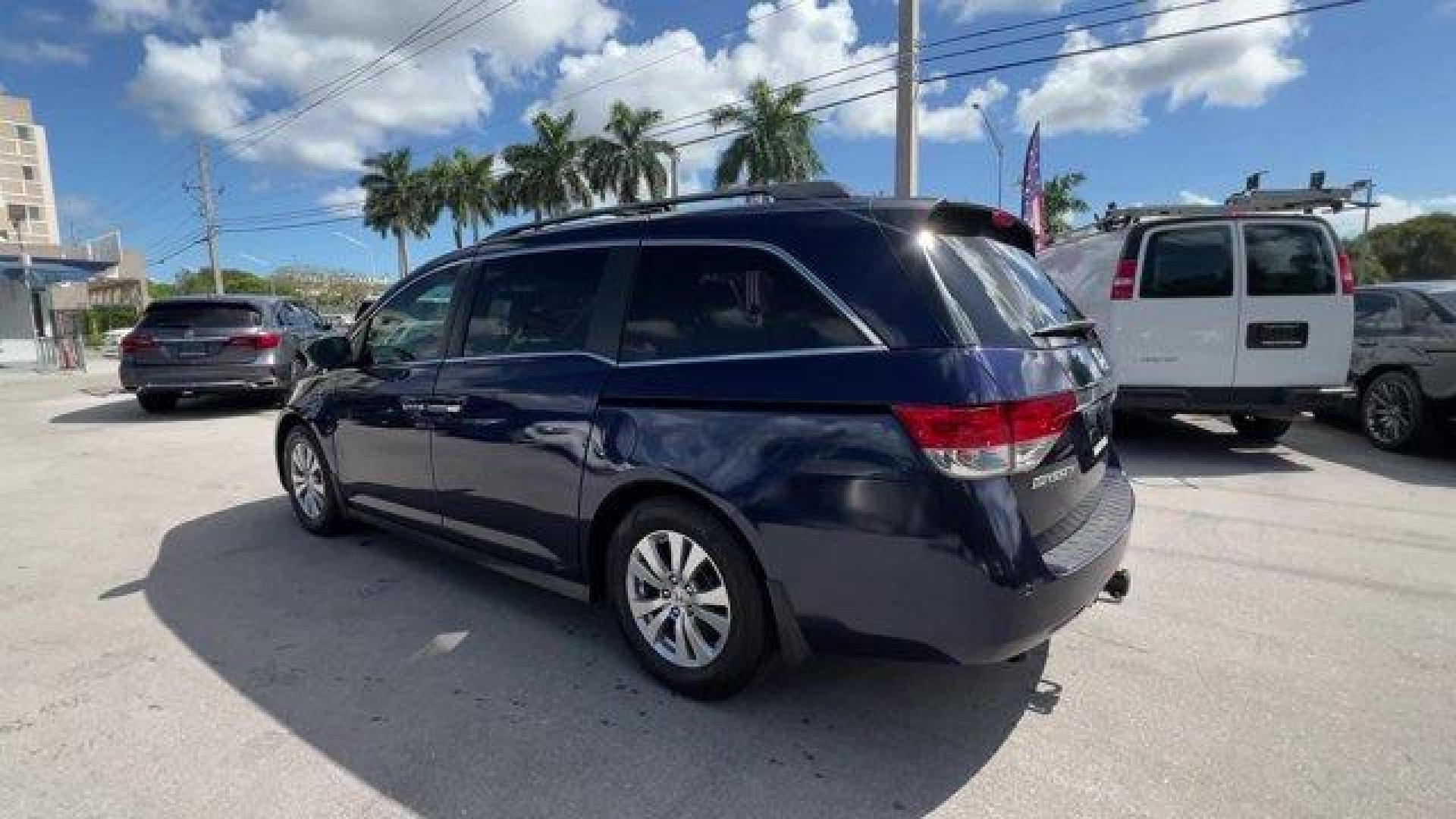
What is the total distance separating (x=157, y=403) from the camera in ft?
37.3

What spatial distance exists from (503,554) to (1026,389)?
2.43 m

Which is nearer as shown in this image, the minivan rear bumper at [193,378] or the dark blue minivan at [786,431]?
the dark blue minivan at [786,431]

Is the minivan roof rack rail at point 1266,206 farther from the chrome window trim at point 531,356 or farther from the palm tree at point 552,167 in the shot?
the palm tree at point 552,167

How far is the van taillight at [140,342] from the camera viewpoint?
1041 cm

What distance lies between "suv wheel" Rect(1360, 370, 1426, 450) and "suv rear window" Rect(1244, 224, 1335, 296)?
5.47ft

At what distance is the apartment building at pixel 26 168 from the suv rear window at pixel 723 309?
105972 millimetres

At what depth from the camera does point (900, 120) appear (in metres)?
12.7

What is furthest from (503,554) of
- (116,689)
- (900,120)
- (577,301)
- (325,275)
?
(325,275)

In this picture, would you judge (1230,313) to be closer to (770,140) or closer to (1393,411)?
(1393,411)

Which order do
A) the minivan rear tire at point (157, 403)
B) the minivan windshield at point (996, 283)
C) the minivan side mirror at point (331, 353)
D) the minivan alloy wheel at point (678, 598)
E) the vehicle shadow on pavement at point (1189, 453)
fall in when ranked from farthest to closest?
the minivan rear tire at point (157, 403) < the vehicle shadow on pavement at point (1189, 453) < the minivan side mirror at point (331, 353) < the minivan alloy wheel at point (678, 598) < the minivan windshield at point (996, 283)

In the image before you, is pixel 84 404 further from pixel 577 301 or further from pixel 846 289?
pixel 846 289

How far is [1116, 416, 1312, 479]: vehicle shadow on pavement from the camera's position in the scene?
6781 mm

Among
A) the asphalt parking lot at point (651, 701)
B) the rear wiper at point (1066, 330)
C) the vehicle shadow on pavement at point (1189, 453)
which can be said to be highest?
the rear wiper at point (1066, 330)

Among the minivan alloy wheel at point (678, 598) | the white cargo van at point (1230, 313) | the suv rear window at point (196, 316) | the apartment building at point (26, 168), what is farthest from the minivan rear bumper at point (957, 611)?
the apartment building at point (26, 168)
